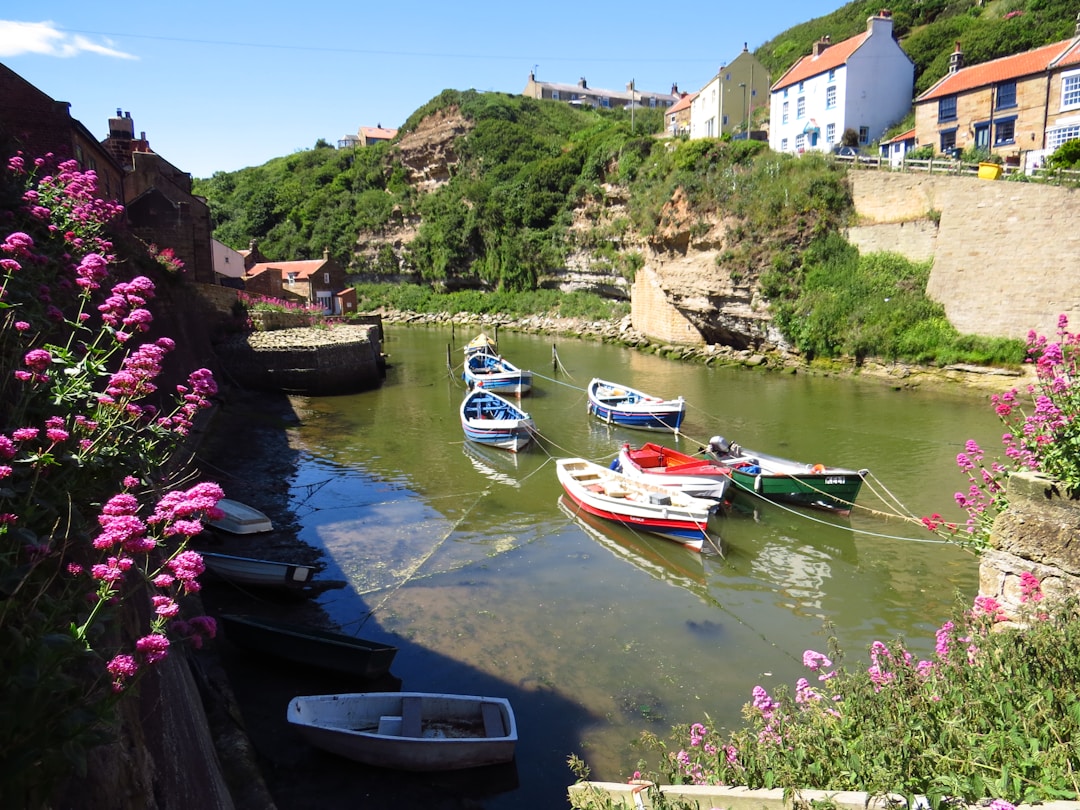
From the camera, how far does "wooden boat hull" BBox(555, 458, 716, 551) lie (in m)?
13.6

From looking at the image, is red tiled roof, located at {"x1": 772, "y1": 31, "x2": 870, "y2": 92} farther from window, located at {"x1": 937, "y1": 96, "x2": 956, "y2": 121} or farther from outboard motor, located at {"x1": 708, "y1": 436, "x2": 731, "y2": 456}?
outboard motor, located at {"x1": 708, "y1": 436, "x2": 731, "y2": 456}

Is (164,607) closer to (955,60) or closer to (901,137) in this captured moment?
(901,137)

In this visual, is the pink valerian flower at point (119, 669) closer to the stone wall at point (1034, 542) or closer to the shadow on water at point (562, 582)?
the shadow on water at point (562, 582)

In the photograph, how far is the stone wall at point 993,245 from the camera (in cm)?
2525

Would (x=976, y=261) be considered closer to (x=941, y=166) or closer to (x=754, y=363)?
(x=941, y=166)

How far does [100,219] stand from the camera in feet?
30.9

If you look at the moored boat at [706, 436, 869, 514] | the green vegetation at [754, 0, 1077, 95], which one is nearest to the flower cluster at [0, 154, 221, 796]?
the moored boat at [706, 436, 869, 514]

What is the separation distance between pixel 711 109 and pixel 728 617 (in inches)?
2021

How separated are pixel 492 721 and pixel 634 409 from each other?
52.8 feet

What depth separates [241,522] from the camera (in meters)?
13.1

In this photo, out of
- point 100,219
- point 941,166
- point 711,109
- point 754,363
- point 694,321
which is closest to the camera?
point 100,219

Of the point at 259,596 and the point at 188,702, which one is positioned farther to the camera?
the point at 259,596

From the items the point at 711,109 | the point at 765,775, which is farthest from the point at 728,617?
the point at 711,109

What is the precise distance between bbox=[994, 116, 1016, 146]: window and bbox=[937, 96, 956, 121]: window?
2.32 m
